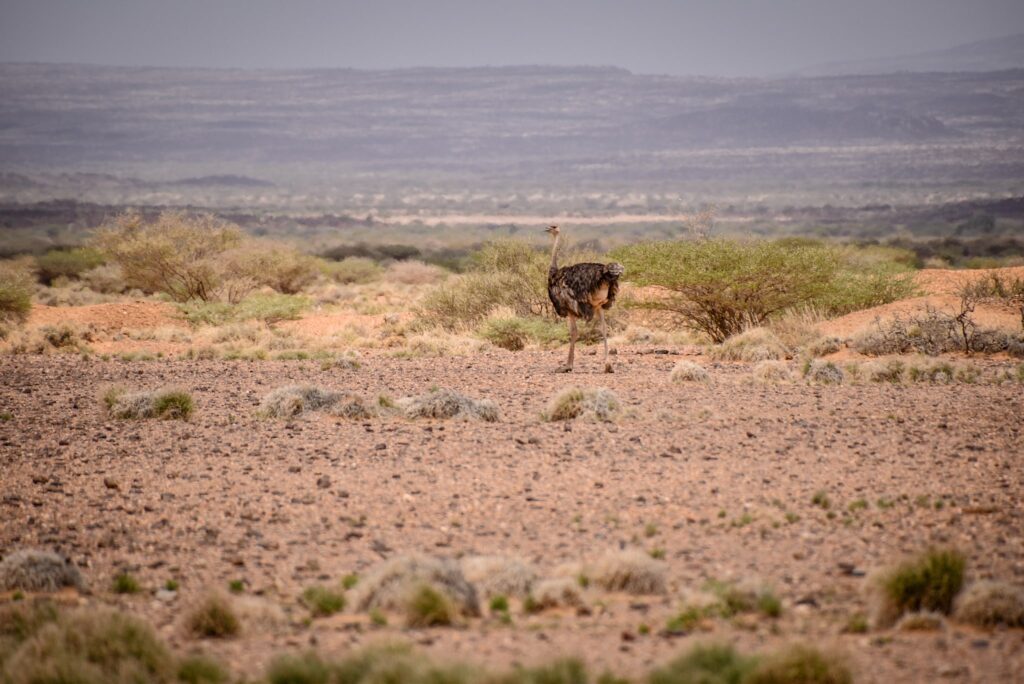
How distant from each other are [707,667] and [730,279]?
14.3m

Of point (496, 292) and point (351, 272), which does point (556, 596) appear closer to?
point (496, 292)

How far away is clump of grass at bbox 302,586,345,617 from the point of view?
7.38 metres

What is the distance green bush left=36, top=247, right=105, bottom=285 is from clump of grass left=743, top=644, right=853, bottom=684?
38.5m

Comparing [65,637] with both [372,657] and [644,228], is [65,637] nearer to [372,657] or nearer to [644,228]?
[372,657]

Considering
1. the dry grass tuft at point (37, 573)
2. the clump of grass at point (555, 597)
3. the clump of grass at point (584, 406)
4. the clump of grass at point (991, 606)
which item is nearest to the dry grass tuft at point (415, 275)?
the clump of grass at point (584, 406)

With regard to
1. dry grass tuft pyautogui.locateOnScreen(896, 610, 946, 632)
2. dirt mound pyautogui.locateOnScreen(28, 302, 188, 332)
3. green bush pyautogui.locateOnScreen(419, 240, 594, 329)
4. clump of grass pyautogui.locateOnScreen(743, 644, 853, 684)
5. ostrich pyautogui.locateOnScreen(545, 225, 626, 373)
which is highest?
ostrich pyautogui.locateOnScreen(545, 225, 626, 373)

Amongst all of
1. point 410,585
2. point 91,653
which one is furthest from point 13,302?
point 410,585

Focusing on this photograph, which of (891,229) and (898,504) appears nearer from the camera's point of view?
(898,504)

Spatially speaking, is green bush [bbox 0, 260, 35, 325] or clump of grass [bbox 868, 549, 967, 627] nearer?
clump of grass [bbox 868, 549, 967, 627]

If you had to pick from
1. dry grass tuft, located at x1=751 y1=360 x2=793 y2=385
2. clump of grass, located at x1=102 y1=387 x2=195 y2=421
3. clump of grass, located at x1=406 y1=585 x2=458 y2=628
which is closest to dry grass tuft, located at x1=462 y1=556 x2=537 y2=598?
clump of grass, located at x1=406 y1=585 x2=458 y2=628

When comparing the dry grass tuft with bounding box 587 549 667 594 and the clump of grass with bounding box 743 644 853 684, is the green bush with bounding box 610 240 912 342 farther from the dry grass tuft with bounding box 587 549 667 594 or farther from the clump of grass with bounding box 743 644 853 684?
the clump of grass with bounding box 743 644 853 684

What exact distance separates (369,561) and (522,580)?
137cm

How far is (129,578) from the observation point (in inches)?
317

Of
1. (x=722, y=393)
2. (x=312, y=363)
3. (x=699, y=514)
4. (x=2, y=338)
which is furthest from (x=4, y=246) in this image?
(x=699, y=514)
